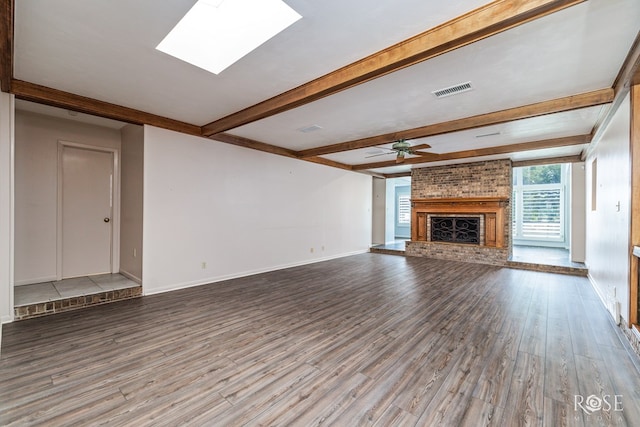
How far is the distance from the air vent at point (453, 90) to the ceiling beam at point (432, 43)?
1004mm

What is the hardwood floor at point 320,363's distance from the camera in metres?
1.76

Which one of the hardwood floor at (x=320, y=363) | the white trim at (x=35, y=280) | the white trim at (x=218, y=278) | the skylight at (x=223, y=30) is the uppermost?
the skylight at (x=223, y=30)

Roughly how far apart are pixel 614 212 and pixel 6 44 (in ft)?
20.7

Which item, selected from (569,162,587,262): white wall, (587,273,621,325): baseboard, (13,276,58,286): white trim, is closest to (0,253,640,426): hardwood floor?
(587,273,621,325): baseboard

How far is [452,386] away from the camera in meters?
2.04

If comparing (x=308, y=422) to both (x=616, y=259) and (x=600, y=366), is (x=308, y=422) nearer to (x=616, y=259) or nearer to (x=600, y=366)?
(x=600, y=366)

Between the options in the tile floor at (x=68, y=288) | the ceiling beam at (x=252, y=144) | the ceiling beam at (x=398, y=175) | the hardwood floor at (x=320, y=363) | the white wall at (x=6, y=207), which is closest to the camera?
the hardwood floor at (x=320, y=363)

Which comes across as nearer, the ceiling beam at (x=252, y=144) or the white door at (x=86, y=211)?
the white door at (x=86, y=211)

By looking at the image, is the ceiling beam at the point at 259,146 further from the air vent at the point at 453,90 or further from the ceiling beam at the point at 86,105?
the air vent at the point at 453,90

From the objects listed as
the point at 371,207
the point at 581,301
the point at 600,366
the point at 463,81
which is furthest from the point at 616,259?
the point at 371,207

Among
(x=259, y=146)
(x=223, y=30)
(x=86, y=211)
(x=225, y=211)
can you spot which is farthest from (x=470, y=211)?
(x=86, y=211)

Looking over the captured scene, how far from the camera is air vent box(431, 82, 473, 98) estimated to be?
3110 mm

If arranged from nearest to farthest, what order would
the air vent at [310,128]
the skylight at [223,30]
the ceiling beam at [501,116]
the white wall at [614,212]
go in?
1. the skylight at [223,30]
2. the white wall at [614,212]
3. the ceiling beam at [501,116]
4. the air vent at [310,128]

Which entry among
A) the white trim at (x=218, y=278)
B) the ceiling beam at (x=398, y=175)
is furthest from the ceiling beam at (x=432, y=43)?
the ceiling beam at (x=398, y=175)
